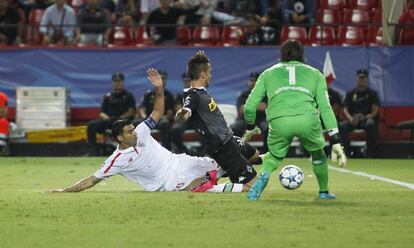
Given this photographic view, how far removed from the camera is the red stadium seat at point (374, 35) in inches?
967

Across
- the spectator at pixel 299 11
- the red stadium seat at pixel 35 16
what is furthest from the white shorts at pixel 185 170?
the red stadium seat at pixel 35 16

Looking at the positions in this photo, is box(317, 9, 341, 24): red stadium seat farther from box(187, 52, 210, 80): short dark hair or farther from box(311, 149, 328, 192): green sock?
box(311, 149, 328, 192): green sock

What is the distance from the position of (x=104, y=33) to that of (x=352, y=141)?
604cm

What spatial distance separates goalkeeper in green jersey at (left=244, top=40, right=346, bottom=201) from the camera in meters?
12.2

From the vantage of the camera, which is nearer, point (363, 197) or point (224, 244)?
point (224, 244)

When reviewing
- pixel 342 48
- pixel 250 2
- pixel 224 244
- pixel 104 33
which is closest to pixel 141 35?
pixel 104 33

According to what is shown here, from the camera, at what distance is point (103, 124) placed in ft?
75.9

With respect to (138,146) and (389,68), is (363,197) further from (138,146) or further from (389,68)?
(389,68)

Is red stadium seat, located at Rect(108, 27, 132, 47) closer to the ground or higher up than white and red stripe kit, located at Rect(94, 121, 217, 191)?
higher up

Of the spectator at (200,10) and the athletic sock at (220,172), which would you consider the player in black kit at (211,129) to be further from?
the spectator at (200,10)

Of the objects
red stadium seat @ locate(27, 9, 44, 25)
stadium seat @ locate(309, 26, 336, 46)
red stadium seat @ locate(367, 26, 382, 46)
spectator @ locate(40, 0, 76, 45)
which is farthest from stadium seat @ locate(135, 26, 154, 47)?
red stadium seat @ locate(367, 26, 382, 46)

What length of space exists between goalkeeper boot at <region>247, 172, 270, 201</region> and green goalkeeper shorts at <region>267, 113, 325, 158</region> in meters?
0.27

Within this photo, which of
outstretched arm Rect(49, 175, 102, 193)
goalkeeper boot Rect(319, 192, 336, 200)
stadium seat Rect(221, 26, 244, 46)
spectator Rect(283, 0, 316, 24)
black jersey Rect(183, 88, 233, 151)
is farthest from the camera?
spectator Rect(283, 0, 316, 24)

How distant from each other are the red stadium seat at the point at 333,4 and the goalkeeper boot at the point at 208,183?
12900 millimetres
